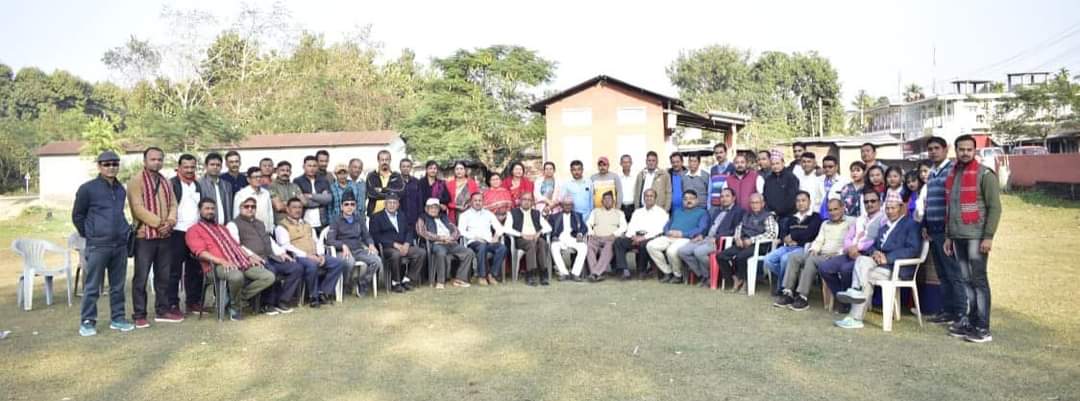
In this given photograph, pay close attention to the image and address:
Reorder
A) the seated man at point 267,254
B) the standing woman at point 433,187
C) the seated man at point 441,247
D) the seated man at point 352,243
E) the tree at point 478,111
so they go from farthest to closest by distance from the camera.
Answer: the tree at point 478,111 < the standing woman at point 433,187 < the seated man at point 441,247 < the seated man at point 352,243 < the seated man at point 267,254

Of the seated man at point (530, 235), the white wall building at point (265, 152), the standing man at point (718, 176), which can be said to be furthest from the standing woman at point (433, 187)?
the white wall building at point (265, 152)

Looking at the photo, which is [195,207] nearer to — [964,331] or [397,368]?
[397,368]

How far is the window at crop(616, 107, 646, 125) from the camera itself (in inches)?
1003

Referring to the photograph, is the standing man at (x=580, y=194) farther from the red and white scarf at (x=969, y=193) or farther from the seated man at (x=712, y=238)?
the red and white scarf at (x=969, y=193)

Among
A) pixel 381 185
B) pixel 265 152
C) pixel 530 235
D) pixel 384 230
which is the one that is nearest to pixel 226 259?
pixel 384 230

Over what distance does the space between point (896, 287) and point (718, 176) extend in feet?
9.79

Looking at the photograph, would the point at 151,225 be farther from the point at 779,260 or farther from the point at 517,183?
the point at 779,260

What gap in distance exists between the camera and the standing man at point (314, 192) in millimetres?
7617

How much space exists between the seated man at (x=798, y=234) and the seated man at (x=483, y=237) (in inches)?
122

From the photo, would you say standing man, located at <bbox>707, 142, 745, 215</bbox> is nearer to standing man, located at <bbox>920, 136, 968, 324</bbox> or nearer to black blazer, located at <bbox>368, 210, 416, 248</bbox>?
standing man, located at <bbox>920, 136, 968, 324</bbox>

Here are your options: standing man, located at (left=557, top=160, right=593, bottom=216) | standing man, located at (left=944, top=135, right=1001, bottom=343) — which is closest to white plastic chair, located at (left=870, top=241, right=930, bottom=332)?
standing man, located at (left=944, top=135, right=1001, bottom=343)

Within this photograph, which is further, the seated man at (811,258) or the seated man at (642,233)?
the seated man at (642,233)

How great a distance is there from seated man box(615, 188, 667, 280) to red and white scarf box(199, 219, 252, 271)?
4.25 m

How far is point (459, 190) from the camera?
8836mm
